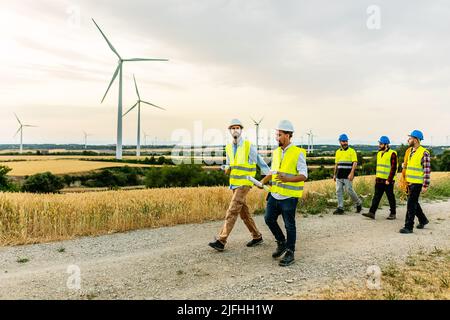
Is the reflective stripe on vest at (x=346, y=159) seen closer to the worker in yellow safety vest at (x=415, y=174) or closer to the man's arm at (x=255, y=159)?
the worker in yellow safety vest at (x=415, y=174)

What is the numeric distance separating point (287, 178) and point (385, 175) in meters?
6.26

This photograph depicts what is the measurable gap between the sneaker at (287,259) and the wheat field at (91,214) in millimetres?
4333

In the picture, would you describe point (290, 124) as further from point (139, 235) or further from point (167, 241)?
point (139, 235)

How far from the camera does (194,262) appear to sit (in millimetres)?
6785

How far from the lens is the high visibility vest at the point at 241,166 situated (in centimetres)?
759

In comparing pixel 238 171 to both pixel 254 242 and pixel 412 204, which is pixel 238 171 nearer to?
pixel 254 242

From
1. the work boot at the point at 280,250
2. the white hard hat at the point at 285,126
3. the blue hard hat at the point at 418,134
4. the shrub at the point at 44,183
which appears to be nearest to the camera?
the white hard hat at the point at 285,126

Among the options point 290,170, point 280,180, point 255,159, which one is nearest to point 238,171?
point 255,159

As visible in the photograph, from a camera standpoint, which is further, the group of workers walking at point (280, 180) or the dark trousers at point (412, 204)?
the dark trousers at point (412, 204)

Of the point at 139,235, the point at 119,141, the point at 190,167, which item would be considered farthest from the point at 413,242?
the point at 119,141

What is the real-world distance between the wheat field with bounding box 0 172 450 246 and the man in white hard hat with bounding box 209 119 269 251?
314cm

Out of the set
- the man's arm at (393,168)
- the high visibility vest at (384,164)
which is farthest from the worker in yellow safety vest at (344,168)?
the man's arm at (393,168)

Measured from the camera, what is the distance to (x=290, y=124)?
6832 mm

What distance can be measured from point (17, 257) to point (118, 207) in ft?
11.3
